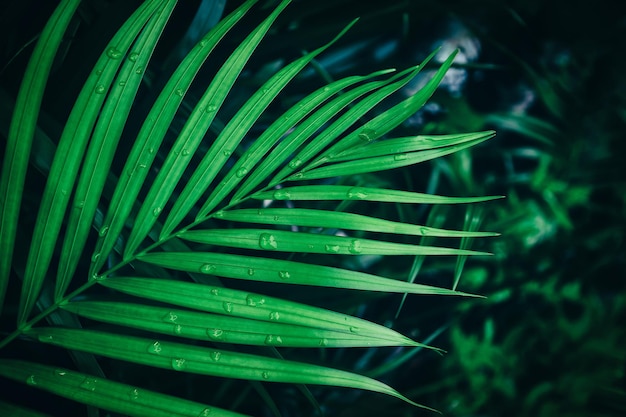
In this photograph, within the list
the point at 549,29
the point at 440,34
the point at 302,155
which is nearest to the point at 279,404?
the point at 302,155

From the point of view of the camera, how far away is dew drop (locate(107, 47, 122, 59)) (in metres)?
0.47

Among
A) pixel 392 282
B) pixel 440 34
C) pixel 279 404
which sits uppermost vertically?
pixel 440 34

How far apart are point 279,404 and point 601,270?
2.15 ft

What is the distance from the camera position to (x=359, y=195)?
1.61 ft

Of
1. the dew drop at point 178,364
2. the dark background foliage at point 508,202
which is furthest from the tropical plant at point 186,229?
the dark background foliage at point 508,202

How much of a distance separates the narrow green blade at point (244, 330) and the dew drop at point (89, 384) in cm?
6

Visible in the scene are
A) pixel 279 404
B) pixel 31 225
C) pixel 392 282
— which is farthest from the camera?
pixel 279 404

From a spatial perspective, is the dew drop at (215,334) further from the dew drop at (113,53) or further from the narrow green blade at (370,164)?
the dew drop at (113,53)

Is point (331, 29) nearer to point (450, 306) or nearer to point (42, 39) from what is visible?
point (42, 39)

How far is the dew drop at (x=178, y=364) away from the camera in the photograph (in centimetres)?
43

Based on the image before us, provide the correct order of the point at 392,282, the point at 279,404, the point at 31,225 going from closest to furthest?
1. the point at 392,282
2. the point at 31,225
3. the point at 279,404

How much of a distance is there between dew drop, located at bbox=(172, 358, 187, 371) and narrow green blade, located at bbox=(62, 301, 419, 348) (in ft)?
0.09

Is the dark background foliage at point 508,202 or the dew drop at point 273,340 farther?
the dark background foliage at point 508,202

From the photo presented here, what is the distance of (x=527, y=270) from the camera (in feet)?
2.71
